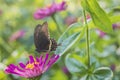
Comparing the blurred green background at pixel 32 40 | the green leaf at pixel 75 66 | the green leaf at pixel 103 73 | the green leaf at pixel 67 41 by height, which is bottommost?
the blurred green background at pixel 32 40

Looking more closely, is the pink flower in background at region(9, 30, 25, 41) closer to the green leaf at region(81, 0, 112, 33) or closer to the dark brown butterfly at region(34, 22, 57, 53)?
the dark brown butterfly at region(34, 22, 57, 53)

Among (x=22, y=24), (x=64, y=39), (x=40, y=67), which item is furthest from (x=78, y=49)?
(x=22, y=24)

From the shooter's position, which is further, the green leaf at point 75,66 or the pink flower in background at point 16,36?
the pink flower in background at point 16,36

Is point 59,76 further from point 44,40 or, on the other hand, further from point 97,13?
point 97,13

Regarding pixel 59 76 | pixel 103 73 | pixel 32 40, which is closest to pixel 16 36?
pixel 32 40

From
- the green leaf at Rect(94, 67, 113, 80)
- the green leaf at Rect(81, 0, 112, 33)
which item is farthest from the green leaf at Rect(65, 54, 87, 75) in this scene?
the green leaf at Rect(81, 0, 112, 33)

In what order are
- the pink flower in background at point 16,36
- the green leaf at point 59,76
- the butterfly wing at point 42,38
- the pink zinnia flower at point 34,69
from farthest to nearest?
1. the pink flower in background at point 16,36
2. the green leaf at point 59,76
3. the butterfly wing at point 42,38
4. the pink zinnia flower at point 34,69

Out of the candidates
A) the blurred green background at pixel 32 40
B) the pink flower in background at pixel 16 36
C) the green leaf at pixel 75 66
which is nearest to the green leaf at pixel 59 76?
the blurred green background at pixel 32 40

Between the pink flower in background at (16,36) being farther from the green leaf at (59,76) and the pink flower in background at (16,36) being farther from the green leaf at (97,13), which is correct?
the green leaf at (97,13)
